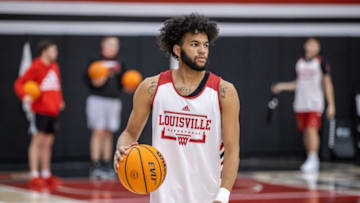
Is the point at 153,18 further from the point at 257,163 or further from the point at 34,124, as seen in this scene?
the point at 34,124

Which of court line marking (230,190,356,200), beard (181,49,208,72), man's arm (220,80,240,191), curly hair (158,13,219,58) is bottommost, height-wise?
court line marking (230,190,356,200)

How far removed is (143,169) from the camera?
3.87m

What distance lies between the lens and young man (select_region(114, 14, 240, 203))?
3953 millimetres

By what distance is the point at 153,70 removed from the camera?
1326 cm

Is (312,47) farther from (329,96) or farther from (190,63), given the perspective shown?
(190,63)

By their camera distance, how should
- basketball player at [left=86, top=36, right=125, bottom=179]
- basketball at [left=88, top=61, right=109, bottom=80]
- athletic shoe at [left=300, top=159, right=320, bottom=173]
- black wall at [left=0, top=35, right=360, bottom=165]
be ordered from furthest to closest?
1. black wall at [left=0, top=35, right=360, bottom=165]
2. athletic shoe at [left=300, top=159, right=320, bottom=173]
3. basketball player at [left=86, top=36, right=125, bottom=179]
4. basketball at [left=88, top=61, right=109, bottom=80]

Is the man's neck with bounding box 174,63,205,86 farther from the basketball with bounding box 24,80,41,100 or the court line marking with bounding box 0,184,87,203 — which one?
the basketball with bounding box 24,80,41,100

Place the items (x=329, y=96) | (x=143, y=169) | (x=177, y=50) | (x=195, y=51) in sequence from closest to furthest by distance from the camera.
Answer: (x=143, y=169) → (x=195, y=51) → (x=177, y=50) → (x=329, y=96)

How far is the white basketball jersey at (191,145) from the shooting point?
3.97 metres

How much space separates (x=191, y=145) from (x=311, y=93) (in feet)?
24.5

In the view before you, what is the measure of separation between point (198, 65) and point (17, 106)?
30.5 feet

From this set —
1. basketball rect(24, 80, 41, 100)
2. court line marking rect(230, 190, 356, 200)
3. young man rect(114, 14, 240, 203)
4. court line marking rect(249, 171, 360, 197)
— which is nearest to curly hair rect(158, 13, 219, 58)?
young man rect(114, 14, 240, 203)

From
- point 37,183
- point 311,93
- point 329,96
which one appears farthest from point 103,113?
point 329,96

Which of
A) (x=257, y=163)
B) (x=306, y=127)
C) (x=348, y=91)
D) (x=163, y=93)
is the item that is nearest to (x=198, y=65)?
(x=163, y=93)
